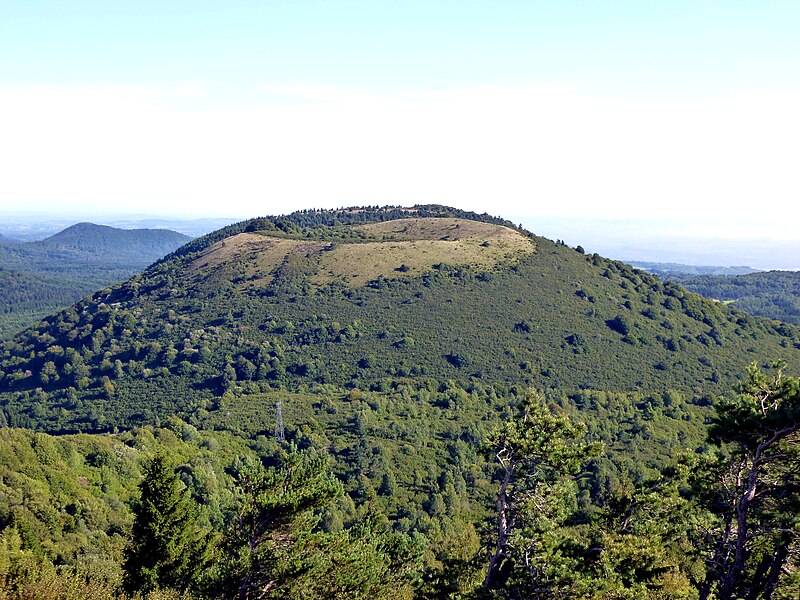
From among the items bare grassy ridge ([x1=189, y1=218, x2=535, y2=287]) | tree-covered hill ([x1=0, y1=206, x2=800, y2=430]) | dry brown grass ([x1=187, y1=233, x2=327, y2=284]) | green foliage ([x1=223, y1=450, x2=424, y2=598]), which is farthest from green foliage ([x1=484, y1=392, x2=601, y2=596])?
dry brown grass ([x1=187, y1=233, x2=327, y2=284])

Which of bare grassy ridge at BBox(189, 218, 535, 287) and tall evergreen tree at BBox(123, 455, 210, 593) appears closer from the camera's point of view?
tall evergreen tree at BBox(123, 455, 210, 593)

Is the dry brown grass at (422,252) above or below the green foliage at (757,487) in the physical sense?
above

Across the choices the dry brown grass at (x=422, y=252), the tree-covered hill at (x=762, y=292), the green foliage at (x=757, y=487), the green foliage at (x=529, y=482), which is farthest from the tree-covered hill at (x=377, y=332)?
the green foliage at (x=757, y=487)

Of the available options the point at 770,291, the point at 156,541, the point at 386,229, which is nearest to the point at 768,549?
the point at 156,541

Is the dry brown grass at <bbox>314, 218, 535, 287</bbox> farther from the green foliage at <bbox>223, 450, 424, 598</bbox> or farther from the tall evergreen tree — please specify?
the green foliage at <bbox>223, 450, 424, 598</bbox>

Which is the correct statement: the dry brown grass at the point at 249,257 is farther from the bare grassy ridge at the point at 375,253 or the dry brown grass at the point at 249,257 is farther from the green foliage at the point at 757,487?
the green foliage at the point at 757,487

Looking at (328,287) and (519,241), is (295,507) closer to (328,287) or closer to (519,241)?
(328,287)
